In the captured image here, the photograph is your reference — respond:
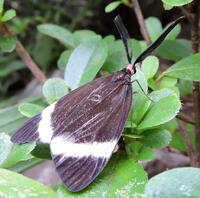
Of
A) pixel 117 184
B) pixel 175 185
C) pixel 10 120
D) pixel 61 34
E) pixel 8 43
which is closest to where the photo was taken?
pixel 175 185

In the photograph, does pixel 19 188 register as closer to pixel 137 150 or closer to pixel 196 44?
pixel 137 150

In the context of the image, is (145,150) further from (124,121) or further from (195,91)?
(195,91)

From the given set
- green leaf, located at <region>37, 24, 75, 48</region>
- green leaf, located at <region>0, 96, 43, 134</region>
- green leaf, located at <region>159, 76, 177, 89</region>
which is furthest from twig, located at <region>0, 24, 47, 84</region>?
green leaf, located at <region>159, 76, 177, 89</region>

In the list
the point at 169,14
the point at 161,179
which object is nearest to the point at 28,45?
the point at 169,14

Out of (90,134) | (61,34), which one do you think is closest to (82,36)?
(61,34)

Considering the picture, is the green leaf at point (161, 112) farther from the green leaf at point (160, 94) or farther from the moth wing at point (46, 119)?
the moth wing at point (46, 119)

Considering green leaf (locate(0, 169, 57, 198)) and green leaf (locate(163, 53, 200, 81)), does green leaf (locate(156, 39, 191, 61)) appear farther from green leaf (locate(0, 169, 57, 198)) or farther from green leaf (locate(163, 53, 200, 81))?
green leaf (locate(0, 169, 57, 198))
